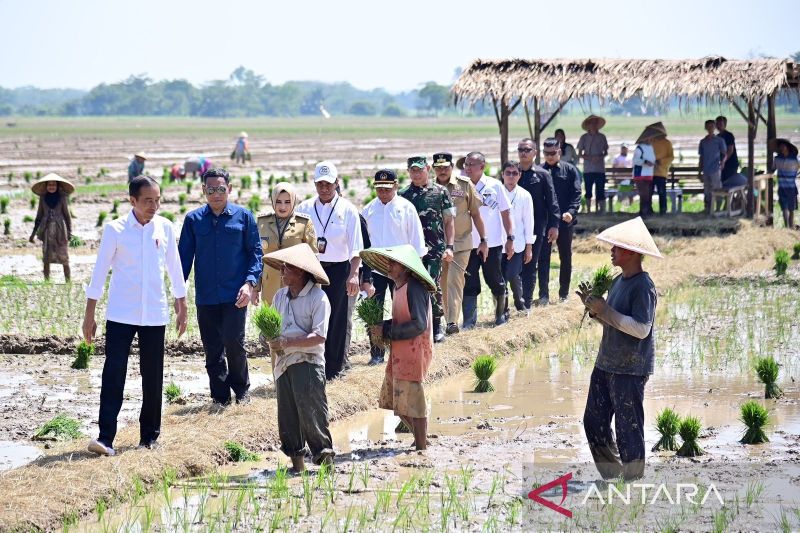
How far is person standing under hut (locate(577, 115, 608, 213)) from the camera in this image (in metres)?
21.9

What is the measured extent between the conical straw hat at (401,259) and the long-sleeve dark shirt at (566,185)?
20.9 ft

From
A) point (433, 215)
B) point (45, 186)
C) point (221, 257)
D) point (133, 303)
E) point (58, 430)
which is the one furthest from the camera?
point (45, 186)

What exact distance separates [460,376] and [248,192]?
2277cm

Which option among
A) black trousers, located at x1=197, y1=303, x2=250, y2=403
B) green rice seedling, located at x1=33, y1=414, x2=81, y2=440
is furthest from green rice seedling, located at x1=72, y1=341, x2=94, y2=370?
green rice seedling, located at x1=33, y1=414, x2=81, y2=440

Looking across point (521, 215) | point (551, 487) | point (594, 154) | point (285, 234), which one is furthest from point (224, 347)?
point (594, 154)

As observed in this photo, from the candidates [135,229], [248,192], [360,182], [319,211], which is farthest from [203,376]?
[360,182]

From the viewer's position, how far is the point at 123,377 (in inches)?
324

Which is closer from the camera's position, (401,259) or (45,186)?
(401,259)

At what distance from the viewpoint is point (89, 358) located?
11.6 metres

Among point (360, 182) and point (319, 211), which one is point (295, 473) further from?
point (360, 182)

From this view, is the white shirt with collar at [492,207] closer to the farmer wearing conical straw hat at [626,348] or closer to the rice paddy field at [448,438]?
the rice paddy field at [448,438]

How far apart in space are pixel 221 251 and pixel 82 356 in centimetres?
265

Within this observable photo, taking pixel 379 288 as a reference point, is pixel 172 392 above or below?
below

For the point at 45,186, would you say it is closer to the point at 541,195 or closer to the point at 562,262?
the point at 541,195
